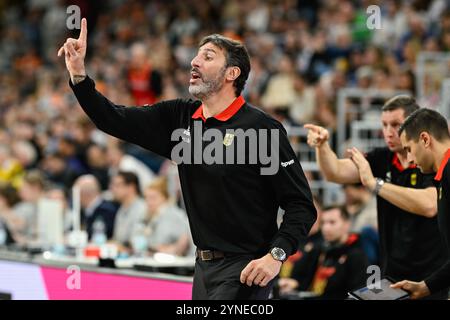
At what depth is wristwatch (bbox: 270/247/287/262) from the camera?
498 centimetres

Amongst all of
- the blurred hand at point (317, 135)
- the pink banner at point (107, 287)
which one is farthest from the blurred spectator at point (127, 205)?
the blurred hand at point (317, 135)

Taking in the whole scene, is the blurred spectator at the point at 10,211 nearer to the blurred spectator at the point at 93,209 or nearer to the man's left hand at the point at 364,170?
the blurred spectator at the point at 93,209

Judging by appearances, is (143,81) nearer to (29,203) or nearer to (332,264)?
(29,203)

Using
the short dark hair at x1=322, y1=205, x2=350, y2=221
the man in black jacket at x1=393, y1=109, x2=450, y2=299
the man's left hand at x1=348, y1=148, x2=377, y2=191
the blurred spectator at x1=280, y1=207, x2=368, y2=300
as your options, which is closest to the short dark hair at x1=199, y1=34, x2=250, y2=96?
the man in black jacket at x1=393, y1=109, x2=450, y2=299

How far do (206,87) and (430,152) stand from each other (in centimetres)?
123

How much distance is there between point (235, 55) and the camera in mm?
5406

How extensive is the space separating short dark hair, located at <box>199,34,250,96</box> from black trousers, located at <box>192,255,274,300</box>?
36.2 inches

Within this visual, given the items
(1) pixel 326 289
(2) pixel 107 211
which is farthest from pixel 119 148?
A: (1) pixel 326 289

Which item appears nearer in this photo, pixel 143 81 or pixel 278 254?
pixel 278 254

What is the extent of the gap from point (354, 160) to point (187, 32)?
11037 millimetres

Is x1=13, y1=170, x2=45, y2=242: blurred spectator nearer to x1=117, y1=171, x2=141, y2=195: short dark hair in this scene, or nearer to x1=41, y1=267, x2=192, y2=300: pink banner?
x1=117, y1=171, x2=141, y2=195: short dark hair

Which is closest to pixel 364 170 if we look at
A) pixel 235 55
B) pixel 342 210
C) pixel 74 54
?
pixel 235 55

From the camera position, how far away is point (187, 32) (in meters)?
16.9

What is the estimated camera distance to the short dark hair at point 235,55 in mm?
5398
